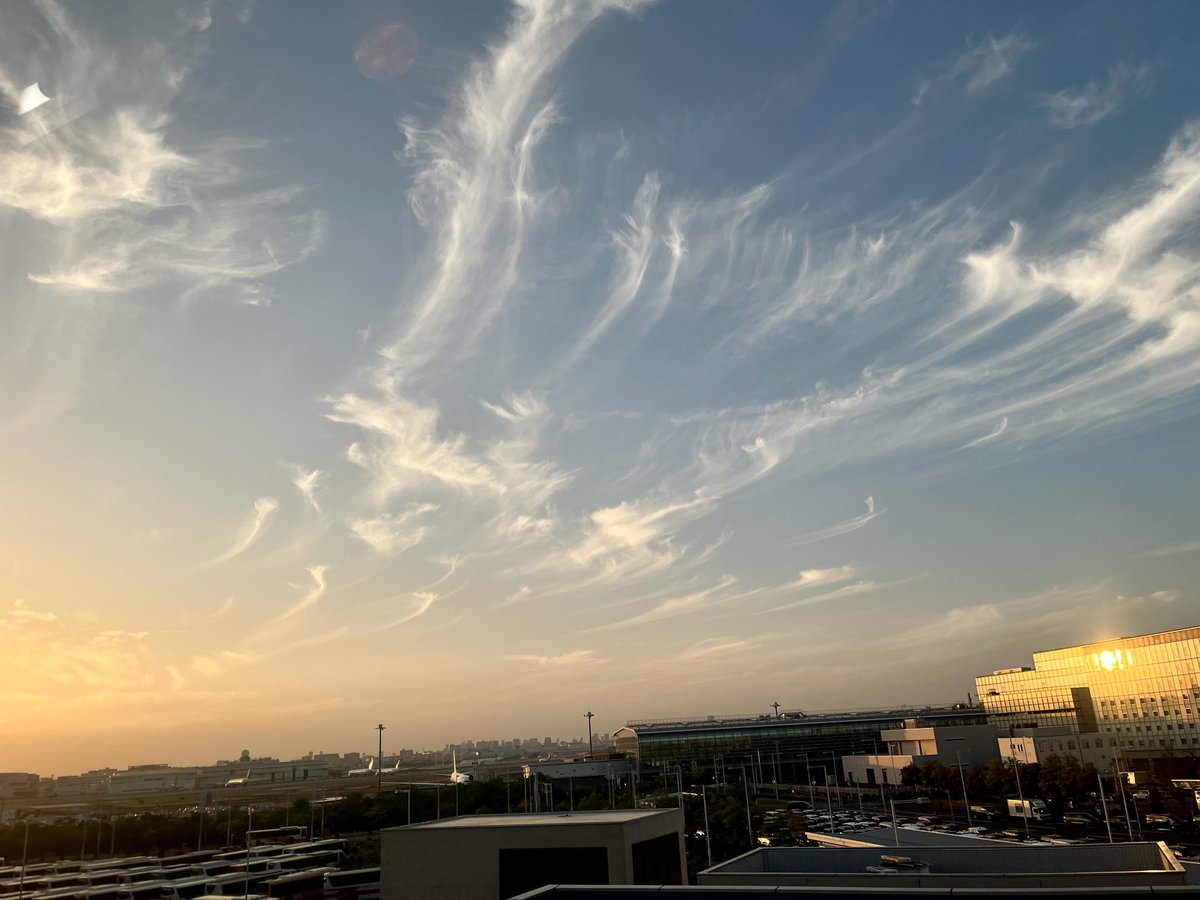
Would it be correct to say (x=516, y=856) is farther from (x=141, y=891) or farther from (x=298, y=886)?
(x=141, y=891)

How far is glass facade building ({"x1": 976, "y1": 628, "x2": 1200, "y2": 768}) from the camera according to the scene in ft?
314

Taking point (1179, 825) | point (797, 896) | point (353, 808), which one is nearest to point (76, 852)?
point (353, 808)

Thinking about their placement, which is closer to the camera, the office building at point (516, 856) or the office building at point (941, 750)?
the office building at point (516, 856)

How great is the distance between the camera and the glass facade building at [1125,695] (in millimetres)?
95812

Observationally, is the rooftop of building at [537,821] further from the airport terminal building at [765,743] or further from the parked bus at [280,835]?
the airport terminal building at [765,743]

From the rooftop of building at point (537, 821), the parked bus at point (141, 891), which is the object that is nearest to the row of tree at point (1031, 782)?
the rooftop of building at point (537, 821)

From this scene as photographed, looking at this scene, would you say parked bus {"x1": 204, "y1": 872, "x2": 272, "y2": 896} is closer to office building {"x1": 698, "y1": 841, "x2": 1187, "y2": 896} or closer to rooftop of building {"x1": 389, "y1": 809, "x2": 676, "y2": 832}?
rooftop of building {"x1": 389, "y1": 809, "x2": 676, "y2": 832}

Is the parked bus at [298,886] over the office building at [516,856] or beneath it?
beneath

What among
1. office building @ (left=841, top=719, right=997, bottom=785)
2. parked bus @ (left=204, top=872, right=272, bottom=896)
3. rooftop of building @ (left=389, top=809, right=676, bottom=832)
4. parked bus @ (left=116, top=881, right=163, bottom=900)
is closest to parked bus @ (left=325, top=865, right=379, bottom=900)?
parked bus @ (left=204, top=872, right=272, bottom=896)

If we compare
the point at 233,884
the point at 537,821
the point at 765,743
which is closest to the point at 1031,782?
the point at 765,743

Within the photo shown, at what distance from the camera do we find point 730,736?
13888 centimetres

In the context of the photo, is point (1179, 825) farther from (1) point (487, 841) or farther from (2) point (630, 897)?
(2) point (630, 897)

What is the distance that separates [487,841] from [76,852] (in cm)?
8171

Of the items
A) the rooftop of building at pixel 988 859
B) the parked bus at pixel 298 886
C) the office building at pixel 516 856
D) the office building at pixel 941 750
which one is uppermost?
the office building at pixel 516 856
